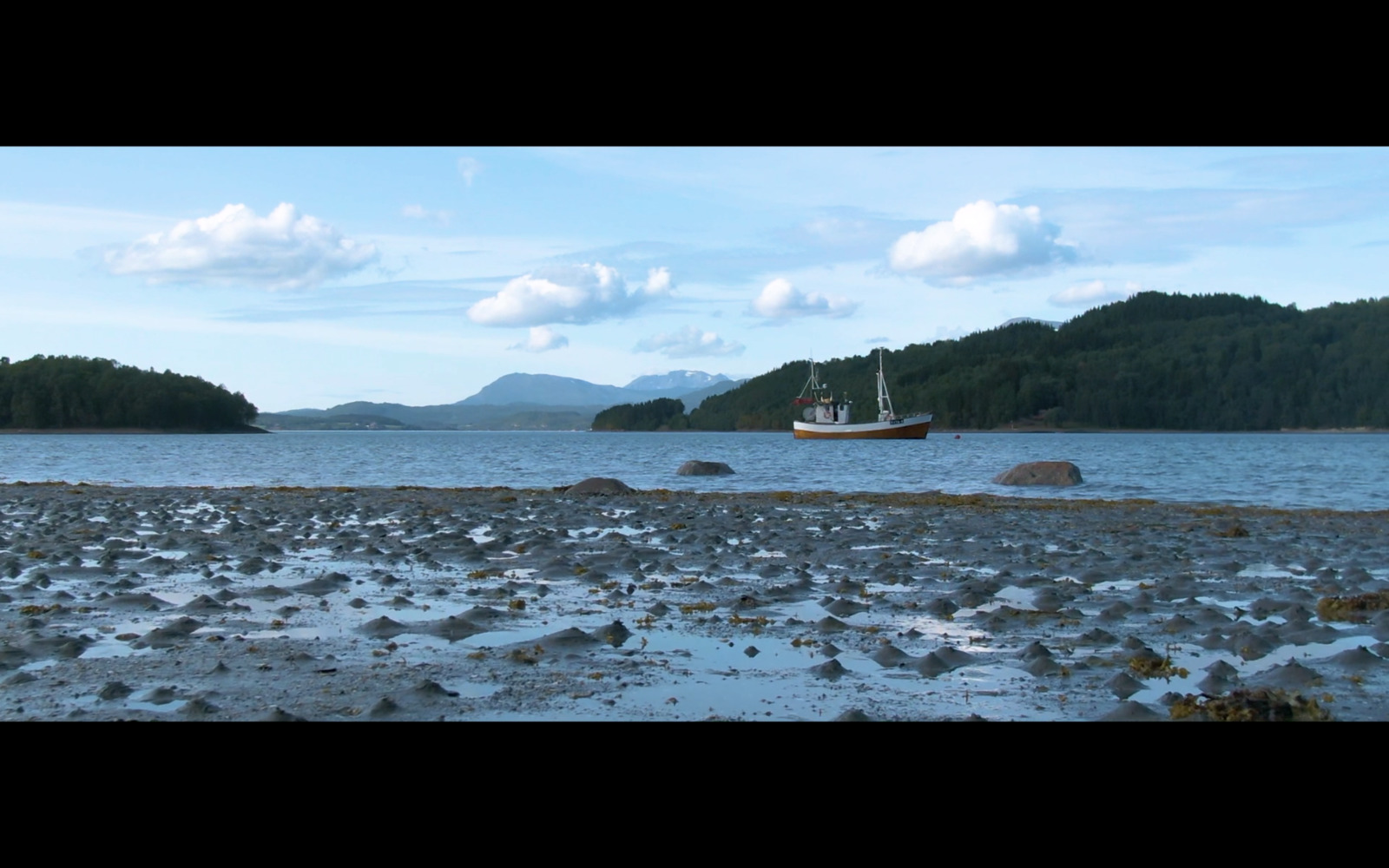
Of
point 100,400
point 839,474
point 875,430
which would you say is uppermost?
point 100,400

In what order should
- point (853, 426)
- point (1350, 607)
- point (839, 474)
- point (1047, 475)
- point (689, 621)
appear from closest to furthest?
point (689, 621)
point (1350, 607)
point (1047, 475)
point (839, 474)
point (853, 426)

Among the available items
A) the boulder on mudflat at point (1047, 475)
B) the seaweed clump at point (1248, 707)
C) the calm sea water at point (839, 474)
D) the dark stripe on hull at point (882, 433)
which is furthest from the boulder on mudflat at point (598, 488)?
the dark stripe on hull at point (882, 433)

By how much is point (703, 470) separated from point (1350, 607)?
38454mm

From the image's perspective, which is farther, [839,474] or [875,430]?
[875,430]

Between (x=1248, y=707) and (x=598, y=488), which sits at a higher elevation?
(x=598, y=488)

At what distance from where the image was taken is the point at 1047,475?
40.8 m

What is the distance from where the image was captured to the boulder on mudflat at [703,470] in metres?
48.9

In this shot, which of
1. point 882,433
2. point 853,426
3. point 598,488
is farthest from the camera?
point 882,433

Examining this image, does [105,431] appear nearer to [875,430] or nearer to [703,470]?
[875,430]

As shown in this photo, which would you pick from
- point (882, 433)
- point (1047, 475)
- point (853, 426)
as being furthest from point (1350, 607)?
point (882, 433)
